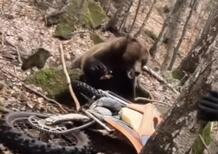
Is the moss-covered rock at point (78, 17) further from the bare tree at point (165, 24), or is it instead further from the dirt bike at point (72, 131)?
the dirt bike at point (72, 131)

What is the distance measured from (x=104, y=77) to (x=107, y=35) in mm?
7438

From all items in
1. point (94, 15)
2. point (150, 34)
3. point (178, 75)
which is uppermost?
point (94, 15)

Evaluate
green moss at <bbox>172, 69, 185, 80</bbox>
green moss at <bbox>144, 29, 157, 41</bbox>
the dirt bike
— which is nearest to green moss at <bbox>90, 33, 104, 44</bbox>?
green moss at <bbox>172, 69, 185, 80</bbox>

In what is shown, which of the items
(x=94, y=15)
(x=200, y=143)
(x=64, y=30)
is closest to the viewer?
(x=200, y=143)

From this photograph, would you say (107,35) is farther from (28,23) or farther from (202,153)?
(202,153)

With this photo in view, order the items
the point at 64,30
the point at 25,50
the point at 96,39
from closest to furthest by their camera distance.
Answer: the point at 25,50 < the point at 64,30 < the point at 96,39

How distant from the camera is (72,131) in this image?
610cm

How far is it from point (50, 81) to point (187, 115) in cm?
406

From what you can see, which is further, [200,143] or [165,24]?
[165,24]

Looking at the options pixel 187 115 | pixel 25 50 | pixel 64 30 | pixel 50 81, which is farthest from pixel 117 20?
pixel 187 115

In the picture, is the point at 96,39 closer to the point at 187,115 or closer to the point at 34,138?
the point at 34,138

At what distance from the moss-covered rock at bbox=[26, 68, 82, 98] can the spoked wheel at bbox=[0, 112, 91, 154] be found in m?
1.66

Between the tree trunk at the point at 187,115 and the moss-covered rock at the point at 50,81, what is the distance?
3.64 meters

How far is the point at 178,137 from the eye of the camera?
4355 millimetres
